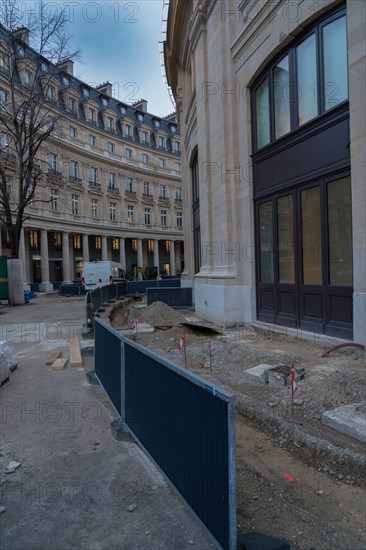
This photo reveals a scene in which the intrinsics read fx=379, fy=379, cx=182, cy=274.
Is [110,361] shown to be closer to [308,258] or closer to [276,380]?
[276,380]

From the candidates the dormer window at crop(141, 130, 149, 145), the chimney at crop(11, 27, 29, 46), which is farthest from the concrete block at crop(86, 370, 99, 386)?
the dormer window at crop(141, 130, 149, 145)

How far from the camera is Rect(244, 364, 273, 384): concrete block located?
21.0ft

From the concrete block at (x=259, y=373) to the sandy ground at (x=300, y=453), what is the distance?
0.51 ft

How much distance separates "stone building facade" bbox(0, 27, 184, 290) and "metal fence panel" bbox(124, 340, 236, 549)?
123 ft

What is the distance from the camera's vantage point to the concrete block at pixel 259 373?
639 centimetres

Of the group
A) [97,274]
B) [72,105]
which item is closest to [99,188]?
[72,105]

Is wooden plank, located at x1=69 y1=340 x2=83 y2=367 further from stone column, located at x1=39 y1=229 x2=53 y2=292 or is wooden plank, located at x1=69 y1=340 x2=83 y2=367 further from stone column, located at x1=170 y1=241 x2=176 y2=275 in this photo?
stone column, located at x1=170 y1=241 x2=176 y2=275

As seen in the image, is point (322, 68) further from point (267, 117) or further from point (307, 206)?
point (307, 206)

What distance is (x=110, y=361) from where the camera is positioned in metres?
5.72

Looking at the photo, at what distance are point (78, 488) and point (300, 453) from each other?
2343mm

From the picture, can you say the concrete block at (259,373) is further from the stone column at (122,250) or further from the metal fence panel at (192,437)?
the stone column at (122,250)

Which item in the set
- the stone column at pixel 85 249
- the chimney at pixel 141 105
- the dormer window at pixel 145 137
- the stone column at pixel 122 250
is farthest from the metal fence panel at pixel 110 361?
the chimney at pixel 141 105

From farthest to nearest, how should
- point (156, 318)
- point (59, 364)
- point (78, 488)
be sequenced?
point (156, 318)
point (59, 364)
point (78, 488)

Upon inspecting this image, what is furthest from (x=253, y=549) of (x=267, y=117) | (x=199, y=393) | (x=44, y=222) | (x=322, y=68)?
(x=44, y=222)
